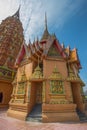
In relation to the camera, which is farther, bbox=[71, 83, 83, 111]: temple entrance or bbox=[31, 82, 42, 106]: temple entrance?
bbox=[71, 83, 83, 111]: temple entrance

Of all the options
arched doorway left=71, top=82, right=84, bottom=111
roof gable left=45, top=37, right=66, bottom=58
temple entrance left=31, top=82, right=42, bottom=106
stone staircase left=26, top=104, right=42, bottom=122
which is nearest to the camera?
stone staircase left=26, top=104, right=42, bottom=122

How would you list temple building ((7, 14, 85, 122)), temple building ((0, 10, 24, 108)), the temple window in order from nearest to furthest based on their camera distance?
temple building ((7, 14, 85, 122))
the temple window
temple building ((0, 10, 24, 108))

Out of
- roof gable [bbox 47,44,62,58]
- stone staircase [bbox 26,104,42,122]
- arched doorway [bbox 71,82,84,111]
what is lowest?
stone staircase [bbox 26,104,42,122]

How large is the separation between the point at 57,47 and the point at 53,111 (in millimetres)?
6475

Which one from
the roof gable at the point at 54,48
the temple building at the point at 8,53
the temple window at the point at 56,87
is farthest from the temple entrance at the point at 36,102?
the temple building at the point at 8,53

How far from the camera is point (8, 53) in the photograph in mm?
21969

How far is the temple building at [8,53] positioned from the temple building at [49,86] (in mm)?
5847

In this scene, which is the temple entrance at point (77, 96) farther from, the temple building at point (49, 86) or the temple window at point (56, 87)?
the temple window at point (56, 87)

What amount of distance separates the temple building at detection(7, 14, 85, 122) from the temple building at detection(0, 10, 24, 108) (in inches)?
230

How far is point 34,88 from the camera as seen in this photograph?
9.91 meters

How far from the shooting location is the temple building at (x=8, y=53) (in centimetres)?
1570

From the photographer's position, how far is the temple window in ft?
29.3

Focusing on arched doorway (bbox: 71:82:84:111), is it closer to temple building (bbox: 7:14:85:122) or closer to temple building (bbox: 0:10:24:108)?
temple building (bbox: 7:14:85:122)

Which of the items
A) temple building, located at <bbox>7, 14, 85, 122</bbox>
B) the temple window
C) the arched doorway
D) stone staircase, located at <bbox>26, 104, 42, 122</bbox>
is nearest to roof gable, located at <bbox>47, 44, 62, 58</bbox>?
temple building, located at <bbox>7, 14, 85, 122</bbox>
